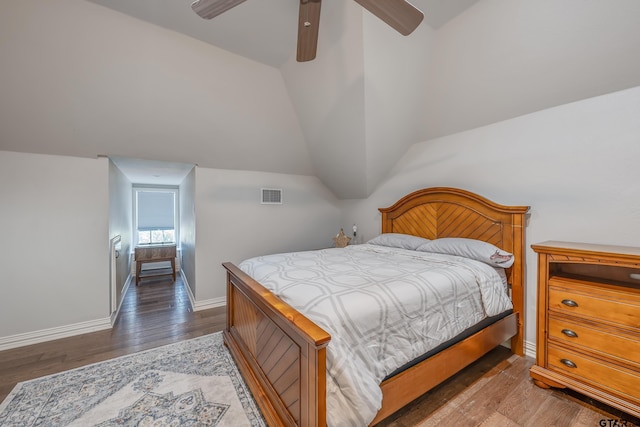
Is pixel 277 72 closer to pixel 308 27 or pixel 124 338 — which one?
pixel 308 27

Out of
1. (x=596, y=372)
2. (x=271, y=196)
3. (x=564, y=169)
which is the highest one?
(x=564, y=169)

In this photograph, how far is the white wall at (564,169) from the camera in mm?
1876

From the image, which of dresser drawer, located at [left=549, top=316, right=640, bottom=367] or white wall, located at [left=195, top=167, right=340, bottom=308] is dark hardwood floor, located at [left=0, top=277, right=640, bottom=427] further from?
white wall, located at [left=195, top=167, right=340, bottom=308]

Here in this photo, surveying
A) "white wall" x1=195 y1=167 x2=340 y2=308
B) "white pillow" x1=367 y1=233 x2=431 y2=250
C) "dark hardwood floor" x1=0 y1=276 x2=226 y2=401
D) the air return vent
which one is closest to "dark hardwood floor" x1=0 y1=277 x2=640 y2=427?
"dark hardwood floor" x1=0 y1=276 x2=226 y2=401

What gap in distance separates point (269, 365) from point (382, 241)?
2110 millimetres

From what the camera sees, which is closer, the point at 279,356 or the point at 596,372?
the point at 279,356

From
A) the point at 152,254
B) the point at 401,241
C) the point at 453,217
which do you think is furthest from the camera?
the point at 152,254

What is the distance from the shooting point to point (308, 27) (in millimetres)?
1680

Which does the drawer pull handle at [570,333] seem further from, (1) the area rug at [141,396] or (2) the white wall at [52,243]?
(2) the white wall at [52,243]

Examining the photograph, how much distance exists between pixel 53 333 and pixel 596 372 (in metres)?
4.67

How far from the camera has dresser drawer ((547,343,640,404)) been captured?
152 cm

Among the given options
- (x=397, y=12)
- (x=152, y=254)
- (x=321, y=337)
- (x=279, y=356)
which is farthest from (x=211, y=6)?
(x=152, y=254)

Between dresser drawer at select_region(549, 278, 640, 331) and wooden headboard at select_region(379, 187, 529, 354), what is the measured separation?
0.50 meters

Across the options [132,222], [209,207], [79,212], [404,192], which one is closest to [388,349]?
[404,192]
